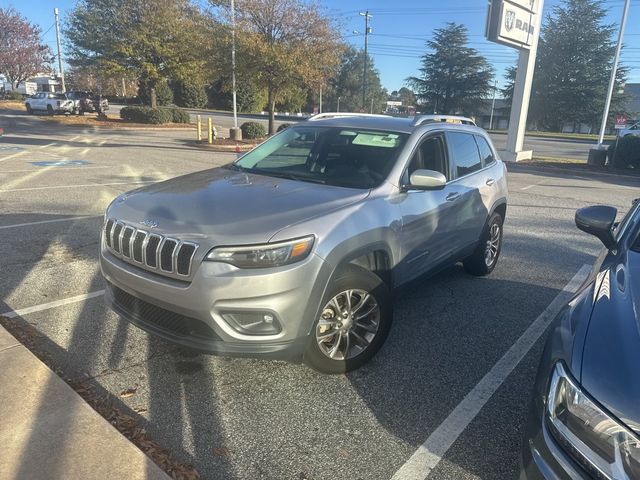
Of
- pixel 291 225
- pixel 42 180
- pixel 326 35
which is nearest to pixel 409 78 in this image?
pixel 326 35

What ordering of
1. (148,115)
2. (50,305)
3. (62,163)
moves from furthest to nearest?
(148,115), (62,163), (50,305)

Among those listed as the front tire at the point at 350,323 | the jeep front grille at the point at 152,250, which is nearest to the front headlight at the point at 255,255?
the jeep front grille at the point at 152,250

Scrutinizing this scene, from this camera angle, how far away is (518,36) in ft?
60.1

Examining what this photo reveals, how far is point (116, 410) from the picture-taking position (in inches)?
114

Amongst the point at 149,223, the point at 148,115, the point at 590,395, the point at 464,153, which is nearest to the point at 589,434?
the point at 590,395

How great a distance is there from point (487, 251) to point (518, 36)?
52.3ft

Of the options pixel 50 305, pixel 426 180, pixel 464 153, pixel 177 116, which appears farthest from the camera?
pixel 177 116

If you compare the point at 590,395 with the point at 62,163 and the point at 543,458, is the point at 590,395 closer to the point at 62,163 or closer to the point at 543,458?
the point at 543,458

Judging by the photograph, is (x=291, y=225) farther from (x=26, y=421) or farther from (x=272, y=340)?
(x=26, y=421)

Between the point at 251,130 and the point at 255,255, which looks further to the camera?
the point at 251,130

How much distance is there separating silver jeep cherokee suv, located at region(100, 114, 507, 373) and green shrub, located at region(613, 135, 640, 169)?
17.2 m

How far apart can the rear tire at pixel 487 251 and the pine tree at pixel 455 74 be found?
57.3 metres

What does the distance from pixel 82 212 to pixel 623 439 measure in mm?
7798

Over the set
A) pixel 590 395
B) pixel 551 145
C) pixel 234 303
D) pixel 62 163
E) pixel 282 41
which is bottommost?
pixel 551 145
